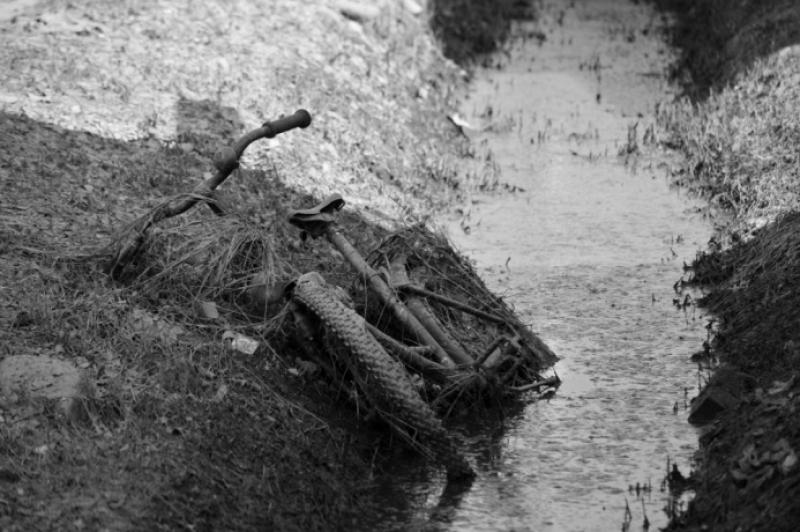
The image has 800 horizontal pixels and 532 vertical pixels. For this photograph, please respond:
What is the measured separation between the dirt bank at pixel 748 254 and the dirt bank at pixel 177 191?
172 cm

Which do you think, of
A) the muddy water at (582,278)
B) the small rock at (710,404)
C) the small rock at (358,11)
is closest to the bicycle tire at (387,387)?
the muddy water at (582,278)

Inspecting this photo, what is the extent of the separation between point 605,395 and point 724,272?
84.7 inches

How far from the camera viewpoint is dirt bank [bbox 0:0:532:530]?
5.25 m

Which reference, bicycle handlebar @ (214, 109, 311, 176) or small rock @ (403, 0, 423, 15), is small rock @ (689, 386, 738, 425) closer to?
bicycle handlebar @ (214, 109, 311, 176)

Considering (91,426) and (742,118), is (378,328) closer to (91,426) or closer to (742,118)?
(91,426)

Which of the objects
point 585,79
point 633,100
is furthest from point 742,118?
point 585,79

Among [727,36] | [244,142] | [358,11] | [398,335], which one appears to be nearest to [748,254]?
[398,335]

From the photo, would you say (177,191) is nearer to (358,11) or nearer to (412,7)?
(358,11)

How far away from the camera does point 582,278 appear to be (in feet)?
30.6

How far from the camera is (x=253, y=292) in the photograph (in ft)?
22.3

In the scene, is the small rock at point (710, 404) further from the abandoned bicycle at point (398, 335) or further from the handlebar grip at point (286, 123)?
the handlebar grip at point (286, 123)

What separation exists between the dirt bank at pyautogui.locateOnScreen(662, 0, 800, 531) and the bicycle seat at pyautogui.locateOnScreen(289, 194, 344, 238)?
2.24m

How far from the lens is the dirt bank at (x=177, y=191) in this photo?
5250 mm

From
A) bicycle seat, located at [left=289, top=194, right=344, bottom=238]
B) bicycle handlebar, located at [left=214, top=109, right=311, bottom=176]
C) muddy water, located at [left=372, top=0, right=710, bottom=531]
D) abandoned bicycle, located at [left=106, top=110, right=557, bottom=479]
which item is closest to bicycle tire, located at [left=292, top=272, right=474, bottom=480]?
abandoned bicycle, located at [left=106, top=110, right=557, bottom=479]
